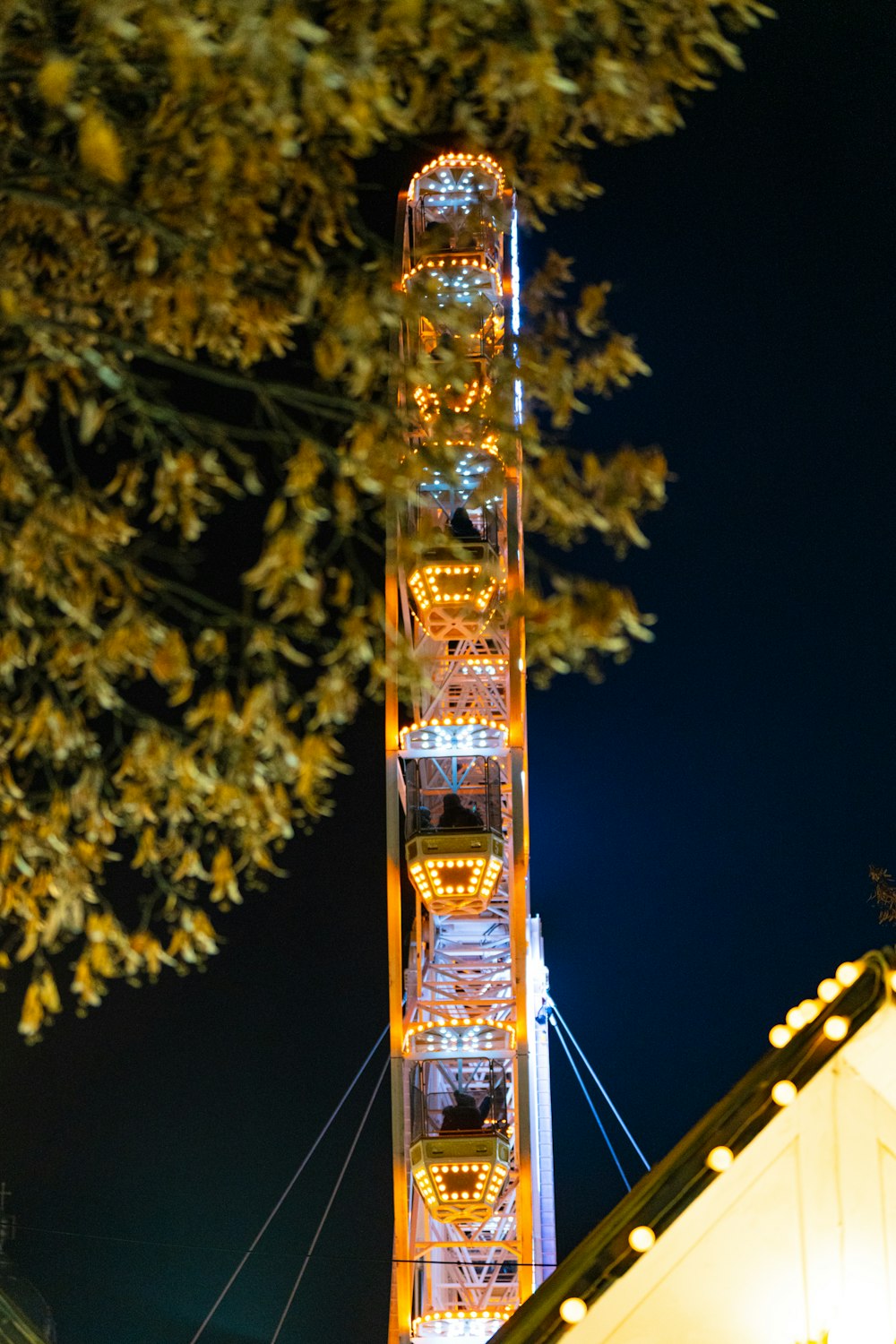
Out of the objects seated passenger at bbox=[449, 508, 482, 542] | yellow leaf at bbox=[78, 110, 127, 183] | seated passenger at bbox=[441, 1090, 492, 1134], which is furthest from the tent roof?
seated passenger at bbox=[449, 508, 482, 542]

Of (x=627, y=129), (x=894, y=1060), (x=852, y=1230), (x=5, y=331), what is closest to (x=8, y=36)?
(x=5, y=331)

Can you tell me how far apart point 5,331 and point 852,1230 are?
14.6 feet

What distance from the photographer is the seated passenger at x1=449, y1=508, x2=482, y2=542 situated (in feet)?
66.6

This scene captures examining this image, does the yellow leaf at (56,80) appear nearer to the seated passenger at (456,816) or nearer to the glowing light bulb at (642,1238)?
the glowing light bulb at (642,1238)

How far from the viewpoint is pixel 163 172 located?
6.27 meters

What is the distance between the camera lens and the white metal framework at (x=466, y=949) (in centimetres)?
1744

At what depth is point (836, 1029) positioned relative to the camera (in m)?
5.68

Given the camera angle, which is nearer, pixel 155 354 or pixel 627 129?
pixel 155 354

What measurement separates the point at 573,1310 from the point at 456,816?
44.2 feet

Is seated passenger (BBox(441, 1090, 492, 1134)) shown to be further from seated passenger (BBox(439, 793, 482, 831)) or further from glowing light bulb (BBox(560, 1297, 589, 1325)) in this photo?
glowing light bulb (BBox(560, 1297, 589, 1325))

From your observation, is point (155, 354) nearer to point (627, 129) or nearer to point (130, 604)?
point (130, 604)

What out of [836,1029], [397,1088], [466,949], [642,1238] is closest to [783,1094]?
[836,1029]

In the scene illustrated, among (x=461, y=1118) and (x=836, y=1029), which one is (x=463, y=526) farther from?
(x=836, y=1029)

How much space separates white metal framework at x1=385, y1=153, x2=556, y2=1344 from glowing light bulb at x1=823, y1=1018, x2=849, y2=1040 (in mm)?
10207
